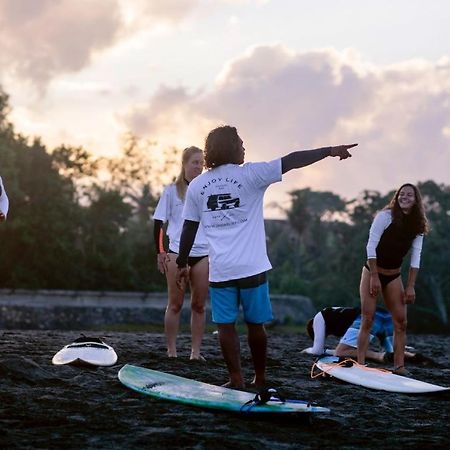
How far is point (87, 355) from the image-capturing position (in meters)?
7.49

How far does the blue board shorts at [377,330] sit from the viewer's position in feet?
31.7

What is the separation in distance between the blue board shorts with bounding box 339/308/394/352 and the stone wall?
65.8 feet

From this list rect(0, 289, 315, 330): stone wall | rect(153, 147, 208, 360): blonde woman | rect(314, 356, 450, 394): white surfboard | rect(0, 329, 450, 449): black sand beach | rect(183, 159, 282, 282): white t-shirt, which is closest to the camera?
rect(0, 329, 450, 449): black sand beach

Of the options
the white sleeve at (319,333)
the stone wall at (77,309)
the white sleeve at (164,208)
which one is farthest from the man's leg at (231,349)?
the stone wall at (77,309)

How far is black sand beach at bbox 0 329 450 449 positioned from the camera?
14.8 ft

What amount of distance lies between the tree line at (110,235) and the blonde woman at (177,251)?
88.3 ft

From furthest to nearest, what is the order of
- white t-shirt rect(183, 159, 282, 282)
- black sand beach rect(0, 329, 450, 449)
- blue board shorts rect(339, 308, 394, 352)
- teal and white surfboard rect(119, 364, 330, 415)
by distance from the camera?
blue board shorts rect(339, 308, 394, 352)
white t-shirt rect(183, 159, 282, 282)
teal and white surfboard rect(119, 364, 330, 415)
black sand beach rect(0, 329, 450, 449)

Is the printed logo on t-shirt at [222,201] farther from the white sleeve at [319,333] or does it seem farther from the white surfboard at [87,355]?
the white sleeve at [319,333]

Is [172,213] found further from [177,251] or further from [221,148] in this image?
[221,148]

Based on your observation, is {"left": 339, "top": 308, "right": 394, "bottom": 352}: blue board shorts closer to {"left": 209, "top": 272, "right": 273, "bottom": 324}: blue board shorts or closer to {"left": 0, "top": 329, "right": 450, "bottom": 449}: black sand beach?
{"left": 0, "top": 329, "right": 450, "bottom": 449}: black sand beach

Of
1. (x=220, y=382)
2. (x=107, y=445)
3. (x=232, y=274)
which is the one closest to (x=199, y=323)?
(x=220, y=382)

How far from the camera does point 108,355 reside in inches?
303

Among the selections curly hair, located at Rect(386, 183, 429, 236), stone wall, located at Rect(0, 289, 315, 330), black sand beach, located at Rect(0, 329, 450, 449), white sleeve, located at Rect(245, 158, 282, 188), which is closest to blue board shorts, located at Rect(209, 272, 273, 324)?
white sleeve, located at Rect(245, 158, 282, 188)

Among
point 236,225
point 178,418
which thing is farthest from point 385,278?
point 178,418
